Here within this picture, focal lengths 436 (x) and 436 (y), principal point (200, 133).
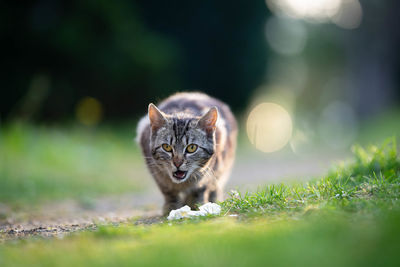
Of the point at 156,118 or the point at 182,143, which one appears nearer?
the point at 182,143

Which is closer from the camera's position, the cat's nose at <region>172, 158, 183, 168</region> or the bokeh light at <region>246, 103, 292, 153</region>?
the cat's nose at <region>172, 158, 183, 168</region>

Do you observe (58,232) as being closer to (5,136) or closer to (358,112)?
(5,136)

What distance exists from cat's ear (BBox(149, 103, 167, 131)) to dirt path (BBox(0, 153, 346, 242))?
884 mm

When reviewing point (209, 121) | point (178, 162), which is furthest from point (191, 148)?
point (209, 121)

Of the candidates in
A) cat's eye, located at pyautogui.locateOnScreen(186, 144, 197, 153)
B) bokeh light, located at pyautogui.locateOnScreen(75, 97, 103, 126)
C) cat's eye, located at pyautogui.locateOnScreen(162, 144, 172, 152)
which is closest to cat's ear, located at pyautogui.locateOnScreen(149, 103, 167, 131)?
cat's eye, located at pyautogui.locateOnScreen(162, 144, 172, 152)

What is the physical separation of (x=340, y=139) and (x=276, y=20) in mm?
4883

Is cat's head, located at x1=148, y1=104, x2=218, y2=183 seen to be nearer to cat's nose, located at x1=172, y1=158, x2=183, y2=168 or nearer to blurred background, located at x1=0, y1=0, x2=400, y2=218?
cat's nose, located at x1=172, y1=158, x2=183, y2=168

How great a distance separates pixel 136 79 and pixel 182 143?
9198 millimetres

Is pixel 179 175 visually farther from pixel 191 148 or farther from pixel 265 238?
pixel 265 238

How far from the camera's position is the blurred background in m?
8.13

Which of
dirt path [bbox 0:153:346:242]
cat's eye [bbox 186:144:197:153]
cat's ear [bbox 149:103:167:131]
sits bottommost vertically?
dirt path [bbox 0:153:346:242]

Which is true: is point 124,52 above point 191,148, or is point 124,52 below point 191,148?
above

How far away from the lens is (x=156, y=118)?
4293 mm

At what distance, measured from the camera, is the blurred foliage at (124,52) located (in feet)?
37.9
